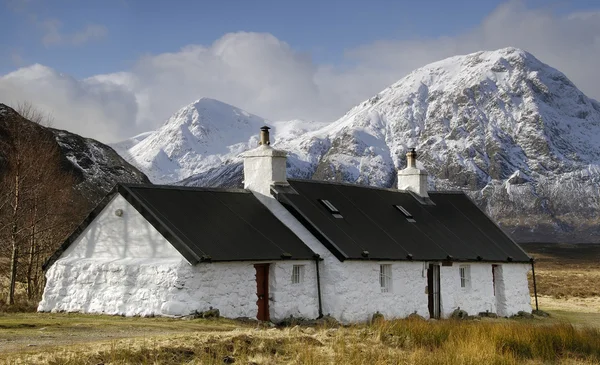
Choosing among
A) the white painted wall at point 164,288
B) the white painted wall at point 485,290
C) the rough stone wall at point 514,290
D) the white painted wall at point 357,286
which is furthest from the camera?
the rough stone wall at point 514,290

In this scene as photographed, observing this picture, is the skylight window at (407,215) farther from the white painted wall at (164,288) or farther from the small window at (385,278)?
the white painted wall at (164,288)

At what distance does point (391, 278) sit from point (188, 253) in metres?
8.84

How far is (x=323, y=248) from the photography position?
29938 millimetres

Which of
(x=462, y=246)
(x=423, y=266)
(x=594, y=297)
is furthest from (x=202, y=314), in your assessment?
(x=594, y=297)

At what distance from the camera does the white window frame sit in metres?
29.1

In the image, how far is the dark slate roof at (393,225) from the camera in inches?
1221

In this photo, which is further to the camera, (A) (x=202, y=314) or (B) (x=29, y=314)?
(B) (x=29, y=314)

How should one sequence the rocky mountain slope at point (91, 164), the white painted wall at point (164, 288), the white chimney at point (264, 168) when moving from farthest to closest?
the rocky mountain slope at point (91, 164) < the white chimney at point (264, 168) < the white painted wall at point (164, 288)

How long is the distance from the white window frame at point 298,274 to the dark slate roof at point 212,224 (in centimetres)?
44

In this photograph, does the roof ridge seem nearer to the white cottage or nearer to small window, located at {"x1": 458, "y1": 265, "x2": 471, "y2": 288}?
the white cottage

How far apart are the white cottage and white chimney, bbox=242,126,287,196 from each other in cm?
5

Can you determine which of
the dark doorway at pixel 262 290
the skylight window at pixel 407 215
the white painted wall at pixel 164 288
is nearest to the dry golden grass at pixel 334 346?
the white painted wall at pixel 164 288

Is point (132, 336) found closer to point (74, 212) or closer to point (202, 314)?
point (202, 314)

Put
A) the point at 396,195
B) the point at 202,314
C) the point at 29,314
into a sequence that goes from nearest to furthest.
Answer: the point at 202,314, the point at 29,314, the point at 396,195
